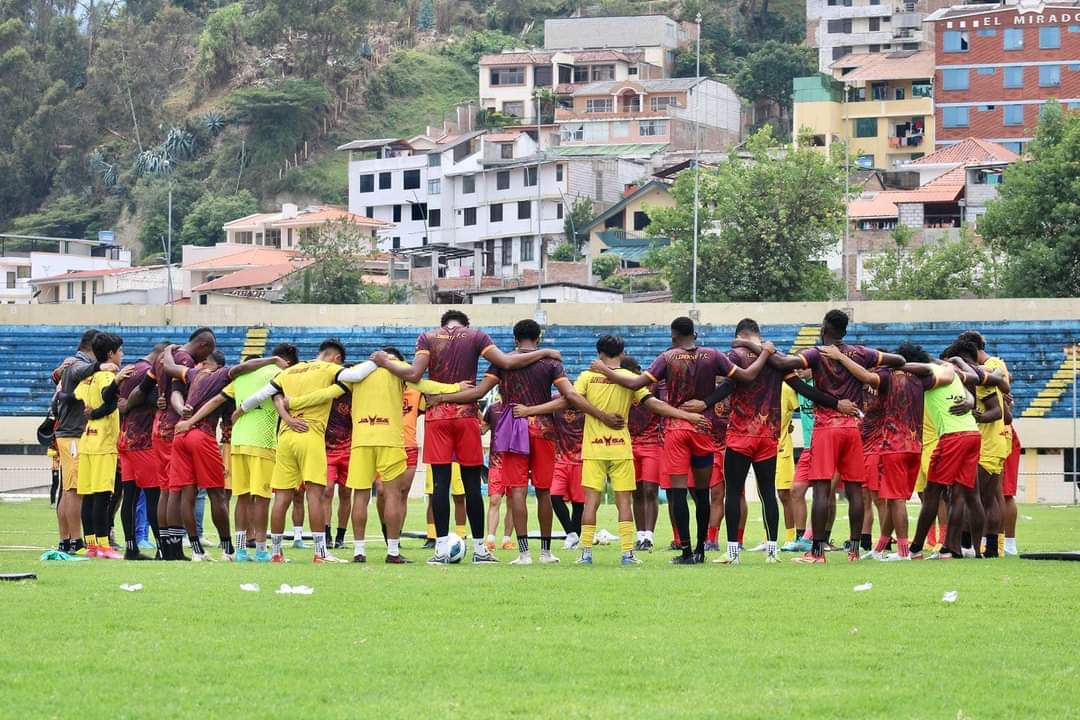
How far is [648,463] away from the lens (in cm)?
1994

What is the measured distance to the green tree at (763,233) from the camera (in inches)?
2899

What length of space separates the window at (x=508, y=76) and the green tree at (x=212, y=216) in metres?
19.5

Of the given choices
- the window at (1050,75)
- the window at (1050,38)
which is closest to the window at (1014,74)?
the window at (1050,75)

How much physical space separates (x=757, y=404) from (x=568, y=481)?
3355 millimetres

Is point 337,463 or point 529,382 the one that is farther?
point 337,463

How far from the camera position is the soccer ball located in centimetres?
1711

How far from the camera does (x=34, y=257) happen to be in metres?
105

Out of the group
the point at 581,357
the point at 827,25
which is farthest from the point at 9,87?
the point at 581,357

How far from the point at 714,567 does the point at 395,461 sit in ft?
10.6

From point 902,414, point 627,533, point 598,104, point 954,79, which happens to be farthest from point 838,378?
point 598,104

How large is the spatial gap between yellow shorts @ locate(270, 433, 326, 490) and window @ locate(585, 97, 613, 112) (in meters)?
101

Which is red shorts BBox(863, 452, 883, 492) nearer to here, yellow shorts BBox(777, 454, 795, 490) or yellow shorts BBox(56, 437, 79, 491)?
yellow shorts BBox(777, 454, 795, 490)

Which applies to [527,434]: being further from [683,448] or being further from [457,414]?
[683,448]

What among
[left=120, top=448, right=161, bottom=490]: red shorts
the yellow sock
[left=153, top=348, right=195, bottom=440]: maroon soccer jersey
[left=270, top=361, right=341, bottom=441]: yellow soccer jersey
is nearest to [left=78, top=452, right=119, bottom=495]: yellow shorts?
[left=120, top=448, right=161, bottom=490]: red shorts
